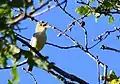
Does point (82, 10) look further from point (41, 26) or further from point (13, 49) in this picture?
point (13, 49)

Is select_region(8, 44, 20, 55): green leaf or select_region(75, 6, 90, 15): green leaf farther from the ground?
select_region(75, 6, 90, 15): green leaf

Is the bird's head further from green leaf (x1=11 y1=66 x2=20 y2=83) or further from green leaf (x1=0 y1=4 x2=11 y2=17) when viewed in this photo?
green leaf (x1=0 y1=4 x2=11 y2=17)

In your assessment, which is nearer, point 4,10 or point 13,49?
point 4,10

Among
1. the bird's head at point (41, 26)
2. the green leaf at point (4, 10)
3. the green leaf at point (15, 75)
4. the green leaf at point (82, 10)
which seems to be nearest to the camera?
the green leaf at point (4, 10)

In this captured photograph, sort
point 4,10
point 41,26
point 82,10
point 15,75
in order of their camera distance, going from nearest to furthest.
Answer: point 4,10
point 15,75
point 82,10
point 41,26

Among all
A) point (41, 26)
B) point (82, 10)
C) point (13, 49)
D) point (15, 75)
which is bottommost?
point (15, 75)

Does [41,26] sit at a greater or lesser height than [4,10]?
greater

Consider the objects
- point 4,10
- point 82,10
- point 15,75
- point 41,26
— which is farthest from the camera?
point 41,26

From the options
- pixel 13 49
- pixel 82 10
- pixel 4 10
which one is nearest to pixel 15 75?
pixel 13 49

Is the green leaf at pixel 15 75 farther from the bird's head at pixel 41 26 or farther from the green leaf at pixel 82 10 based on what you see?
the green leaf at pixel 82 10

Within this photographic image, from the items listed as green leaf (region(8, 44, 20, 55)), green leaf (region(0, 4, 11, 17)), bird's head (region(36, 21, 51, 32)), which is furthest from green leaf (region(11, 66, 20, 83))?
bird's head (region(36, 21, 51, 32))

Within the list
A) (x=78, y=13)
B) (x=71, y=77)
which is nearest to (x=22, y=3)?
(x=71, y=77)

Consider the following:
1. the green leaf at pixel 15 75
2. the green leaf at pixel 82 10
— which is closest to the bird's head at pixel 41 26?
the green leaf at pixel 82 10

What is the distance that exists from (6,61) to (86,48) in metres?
1.60
